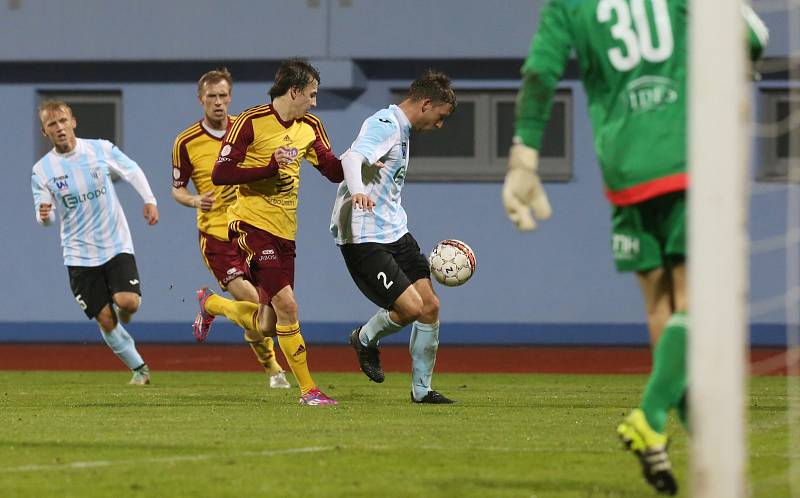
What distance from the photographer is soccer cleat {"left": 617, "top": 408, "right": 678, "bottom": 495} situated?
5.01m

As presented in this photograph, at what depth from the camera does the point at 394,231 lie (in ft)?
31.6

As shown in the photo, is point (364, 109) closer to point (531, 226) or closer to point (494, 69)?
point (494, 69)

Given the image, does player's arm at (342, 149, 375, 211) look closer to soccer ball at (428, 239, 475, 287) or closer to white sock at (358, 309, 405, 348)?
white sock at (358, 309, 405, 348)

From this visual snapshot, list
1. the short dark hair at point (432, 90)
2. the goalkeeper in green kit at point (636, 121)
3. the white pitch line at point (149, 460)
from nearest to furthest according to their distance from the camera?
the goalkeeper in green kit at point (636, 121), the white pitch line at point (149, 460), the short dark hair at point (432, 90)

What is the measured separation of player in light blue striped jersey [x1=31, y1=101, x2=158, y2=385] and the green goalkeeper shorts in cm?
728

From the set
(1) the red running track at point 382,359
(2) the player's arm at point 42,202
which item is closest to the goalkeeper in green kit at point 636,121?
(2) the player's arm at point 42,202

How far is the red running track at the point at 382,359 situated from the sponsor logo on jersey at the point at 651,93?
9.85 meters

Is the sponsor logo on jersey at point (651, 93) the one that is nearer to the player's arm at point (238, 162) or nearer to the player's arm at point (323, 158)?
the player's arm at point (238, 162)

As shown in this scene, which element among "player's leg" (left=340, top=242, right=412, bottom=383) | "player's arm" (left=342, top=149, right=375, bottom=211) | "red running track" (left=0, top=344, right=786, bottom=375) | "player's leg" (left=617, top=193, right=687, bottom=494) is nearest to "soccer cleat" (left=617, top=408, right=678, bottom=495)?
"player's leg" (left=617, top=193, right=687, bottom=494)

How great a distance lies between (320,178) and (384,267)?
1101cm

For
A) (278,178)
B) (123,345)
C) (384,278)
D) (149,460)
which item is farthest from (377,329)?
(149,460)

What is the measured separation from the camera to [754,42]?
17.8 feet

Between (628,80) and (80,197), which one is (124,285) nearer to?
(80,197)

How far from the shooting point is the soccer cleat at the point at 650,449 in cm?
501
